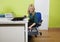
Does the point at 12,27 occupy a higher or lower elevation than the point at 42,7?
lower

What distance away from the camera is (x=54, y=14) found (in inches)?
207

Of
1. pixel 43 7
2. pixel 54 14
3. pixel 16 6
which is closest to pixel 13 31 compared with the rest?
pixel 16 6

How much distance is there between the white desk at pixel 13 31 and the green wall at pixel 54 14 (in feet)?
9.12

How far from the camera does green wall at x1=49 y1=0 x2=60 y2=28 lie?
517 cm

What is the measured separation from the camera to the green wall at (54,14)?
17.0 feet

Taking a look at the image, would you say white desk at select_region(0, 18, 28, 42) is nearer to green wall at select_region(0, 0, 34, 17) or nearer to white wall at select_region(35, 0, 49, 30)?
green wall at select_region(0, 0, 34, 17)

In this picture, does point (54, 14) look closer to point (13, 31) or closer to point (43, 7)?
point (43, 7)

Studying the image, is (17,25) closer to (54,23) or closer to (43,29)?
(43,29)

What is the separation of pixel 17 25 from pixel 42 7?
8.06 ft

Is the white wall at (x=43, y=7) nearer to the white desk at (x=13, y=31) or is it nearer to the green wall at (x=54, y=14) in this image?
the green wall at (x=54, y=14)

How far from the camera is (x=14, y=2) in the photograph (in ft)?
14.4

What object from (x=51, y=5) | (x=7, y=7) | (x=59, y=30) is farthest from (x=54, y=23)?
(x=7, y=7)

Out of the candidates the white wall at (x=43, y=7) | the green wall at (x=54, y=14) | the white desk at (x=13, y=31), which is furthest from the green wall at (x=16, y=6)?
the white desk at (x=13, y=31)

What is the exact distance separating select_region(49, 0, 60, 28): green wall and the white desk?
2780 millimetres
